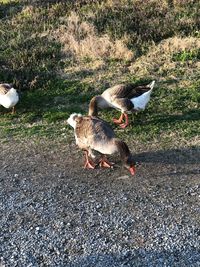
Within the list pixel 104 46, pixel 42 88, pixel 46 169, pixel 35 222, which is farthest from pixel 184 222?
pixel 104 46

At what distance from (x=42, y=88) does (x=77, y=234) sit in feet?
22.2

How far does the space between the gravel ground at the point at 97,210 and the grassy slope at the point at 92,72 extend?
46.9 inches

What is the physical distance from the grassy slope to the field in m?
0.03

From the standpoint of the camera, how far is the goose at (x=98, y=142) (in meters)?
9.19

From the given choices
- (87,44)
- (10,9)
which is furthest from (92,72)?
(10,9)

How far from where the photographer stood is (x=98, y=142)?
943cm

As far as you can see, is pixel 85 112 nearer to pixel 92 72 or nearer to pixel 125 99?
pixel 125 99

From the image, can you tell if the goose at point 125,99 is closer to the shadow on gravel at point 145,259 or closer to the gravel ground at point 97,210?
the gravel ground at point 97,210

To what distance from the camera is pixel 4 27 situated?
59.6 ft

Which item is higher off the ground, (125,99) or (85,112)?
(125,99)

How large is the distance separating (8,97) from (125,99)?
297 cm

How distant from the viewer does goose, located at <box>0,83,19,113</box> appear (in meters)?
12.3

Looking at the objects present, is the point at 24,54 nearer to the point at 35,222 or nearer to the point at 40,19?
the point at 40,19

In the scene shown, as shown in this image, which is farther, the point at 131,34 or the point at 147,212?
the point at 131,34
